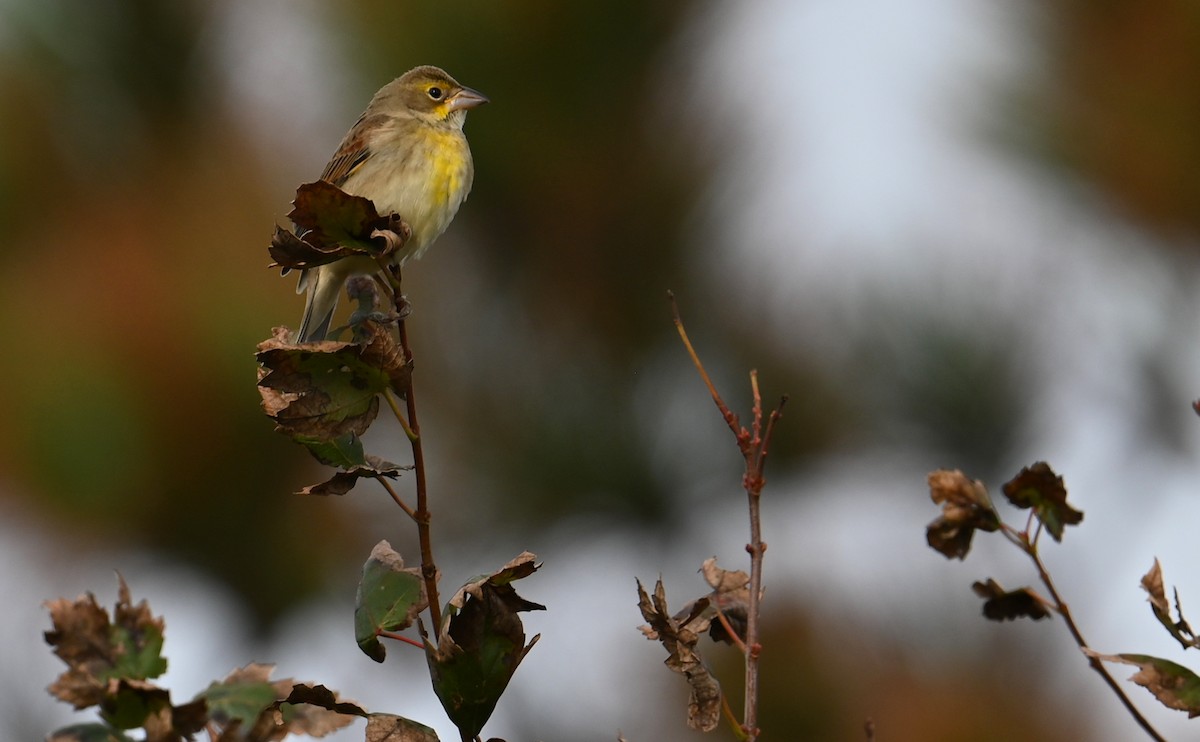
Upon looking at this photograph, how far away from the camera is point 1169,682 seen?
1351 millimetres

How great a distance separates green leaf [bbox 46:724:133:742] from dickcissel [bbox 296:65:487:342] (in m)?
2.29

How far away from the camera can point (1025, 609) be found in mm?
1638

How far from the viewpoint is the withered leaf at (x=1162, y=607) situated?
4.35ft

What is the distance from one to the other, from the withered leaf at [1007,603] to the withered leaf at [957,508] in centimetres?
7

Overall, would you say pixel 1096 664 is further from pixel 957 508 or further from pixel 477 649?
pixel 477 649

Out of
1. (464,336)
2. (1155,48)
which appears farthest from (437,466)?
(1155,48)

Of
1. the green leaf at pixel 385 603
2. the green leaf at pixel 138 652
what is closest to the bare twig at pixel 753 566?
the green leaf at pixel 385 603

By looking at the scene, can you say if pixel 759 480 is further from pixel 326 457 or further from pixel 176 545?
pixel 176 545

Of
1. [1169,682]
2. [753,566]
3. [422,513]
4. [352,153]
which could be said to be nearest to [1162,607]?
[1169,682]

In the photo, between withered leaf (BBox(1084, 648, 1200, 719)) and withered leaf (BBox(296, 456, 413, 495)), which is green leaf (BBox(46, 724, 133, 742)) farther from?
withered leaf (BBox(1084, 648, 1200, 719))

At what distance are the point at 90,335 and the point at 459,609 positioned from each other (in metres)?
3.91

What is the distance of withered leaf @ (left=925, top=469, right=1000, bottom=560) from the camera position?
1568 mm

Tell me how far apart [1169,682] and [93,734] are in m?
0.94

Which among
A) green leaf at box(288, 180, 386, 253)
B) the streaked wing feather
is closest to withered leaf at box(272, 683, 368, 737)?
green leaf at box(288, 180, 386, 253)
